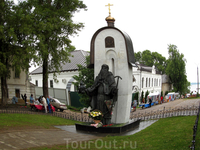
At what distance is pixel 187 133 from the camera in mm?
8555

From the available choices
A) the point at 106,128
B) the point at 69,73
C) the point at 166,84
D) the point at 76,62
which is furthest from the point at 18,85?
the point at 166,84

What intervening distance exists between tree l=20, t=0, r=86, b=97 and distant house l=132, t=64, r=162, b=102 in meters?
17.3

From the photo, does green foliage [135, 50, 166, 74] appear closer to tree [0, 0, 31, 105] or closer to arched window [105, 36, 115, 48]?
tree [0, 0, 31, 105]

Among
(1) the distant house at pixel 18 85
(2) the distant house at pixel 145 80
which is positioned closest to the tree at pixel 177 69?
(2) the distant house at pixel 145 80

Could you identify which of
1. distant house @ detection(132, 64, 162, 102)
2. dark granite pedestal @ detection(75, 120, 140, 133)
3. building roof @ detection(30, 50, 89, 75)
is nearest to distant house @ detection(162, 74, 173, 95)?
distant house @ detection(132, 64, 162, 102)

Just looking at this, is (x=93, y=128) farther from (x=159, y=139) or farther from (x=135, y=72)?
(x=135, y=72)

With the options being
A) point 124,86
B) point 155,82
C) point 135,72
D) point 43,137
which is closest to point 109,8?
point 124,86

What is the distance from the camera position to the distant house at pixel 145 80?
3959cm

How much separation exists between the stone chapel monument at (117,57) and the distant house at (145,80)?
2333 cm

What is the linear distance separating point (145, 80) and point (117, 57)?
102 feet

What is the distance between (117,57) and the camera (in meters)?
12.8

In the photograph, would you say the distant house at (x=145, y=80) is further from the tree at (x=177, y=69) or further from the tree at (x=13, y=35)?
the tree at (x=13, y=35)

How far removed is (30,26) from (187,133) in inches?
603

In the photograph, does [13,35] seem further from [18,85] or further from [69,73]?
[69,73]
